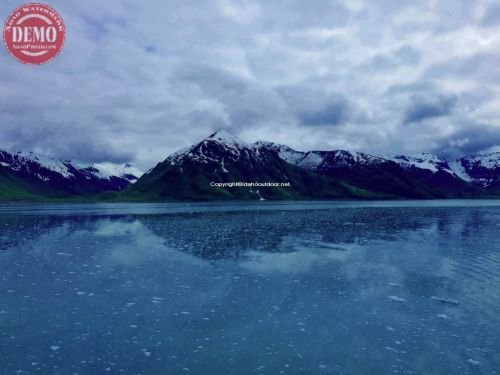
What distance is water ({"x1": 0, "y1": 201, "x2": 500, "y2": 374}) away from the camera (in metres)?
16.7

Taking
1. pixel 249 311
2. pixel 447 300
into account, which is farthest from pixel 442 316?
pixel 249 311

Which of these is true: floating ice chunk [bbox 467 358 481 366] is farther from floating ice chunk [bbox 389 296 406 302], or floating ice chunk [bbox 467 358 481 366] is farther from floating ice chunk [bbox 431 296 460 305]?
floating ice chunk [bbox 389 296 406 302]

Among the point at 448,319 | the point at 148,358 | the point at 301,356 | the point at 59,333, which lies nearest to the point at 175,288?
the point at 59,333

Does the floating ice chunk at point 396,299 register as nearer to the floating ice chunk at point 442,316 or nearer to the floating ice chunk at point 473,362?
the floating ice chunk at point 442,316

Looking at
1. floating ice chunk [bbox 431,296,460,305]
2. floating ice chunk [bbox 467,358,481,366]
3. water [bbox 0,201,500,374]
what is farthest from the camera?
floating ice chunk [bbox 431,296,460,305]

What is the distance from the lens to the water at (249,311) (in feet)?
54.7

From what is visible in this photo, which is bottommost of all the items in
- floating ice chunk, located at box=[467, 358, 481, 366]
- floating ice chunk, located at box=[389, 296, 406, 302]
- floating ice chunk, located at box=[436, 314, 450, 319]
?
floating ice chunk, located at box=[467, 358, 481, 366]

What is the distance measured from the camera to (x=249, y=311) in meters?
23.3

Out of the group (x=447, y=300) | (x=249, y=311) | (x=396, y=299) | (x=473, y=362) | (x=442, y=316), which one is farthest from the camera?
(x=396, y=299)

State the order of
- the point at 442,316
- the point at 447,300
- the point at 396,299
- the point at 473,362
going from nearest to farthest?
the point at 473,362
the point at 442,316
the point at 447,300
the point at 396,299

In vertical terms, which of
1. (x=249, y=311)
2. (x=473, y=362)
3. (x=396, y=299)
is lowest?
(x=473, y=362)

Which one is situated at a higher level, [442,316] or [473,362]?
[442,316]

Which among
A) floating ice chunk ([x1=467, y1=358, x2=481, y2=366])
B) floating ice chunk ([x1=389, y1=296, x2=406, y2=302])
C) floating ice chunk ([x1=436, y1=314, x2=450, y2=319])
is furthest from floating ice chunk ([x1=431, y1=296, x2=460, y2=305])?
floating ice chunk ([x1=467, y1=358, x2=481, y2=366])

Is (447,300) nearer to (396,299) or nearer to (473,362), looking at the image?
(396,299)
